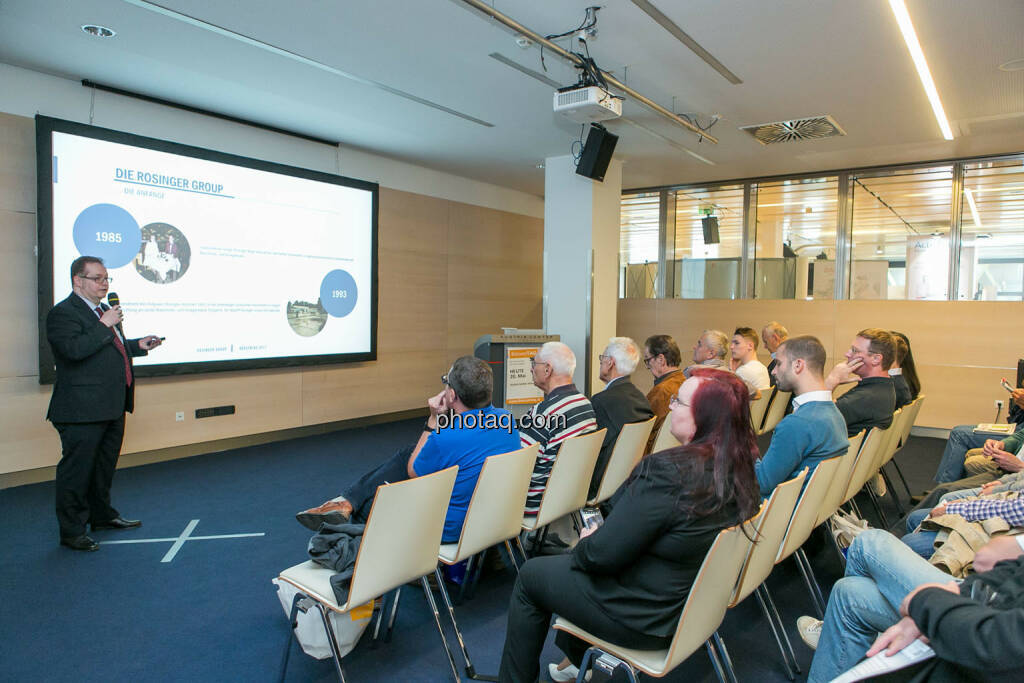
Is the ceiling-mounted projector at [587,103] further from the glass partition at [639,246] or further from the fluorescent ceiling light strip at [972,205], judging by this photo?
the fluorescent ceiling light strip at [972,205]

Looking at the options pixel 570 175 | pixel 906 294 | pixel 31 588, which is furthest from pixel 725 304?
pixel 31 588

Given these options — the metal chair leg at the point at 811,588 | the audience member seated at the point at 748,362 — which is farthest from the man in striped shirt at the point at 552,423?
the audience member seated at the point at 748,362

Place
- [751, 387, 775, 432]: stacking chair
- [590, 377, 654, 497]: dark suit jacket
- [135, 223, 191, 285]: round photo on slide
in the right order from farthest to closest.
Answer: [135, 223, 191, 285]: round photo on slide < [751, 387, 775, 432]: stacking chair < [590, 377, 654, 497]: dark suit jacket

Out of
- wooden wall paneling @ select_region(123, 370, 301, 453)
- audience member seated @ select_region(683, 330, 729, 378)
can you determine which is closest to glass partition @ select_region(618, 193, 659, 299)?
audience member seated @ select_region(683, 330, 729, 378)

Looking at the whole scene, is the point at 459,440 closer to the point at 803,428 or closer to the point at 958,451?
the point at 803,428

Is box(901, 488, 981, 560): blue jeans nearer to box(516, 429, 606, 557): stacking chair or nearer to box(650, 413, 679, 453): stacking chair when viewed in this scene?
box(650, 413, 679, 453): stacking chair

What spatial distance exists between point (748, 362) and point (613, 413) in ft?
7.48

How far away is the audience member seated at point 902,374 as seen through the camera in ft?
14.4

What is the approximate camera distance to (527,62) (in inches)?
178

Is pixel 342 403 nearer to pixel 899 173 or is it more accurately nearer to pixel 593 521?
pixel 593 521

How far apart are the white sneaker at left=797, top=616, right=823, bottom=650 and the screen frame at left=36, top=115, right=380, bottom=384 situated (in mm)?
5176

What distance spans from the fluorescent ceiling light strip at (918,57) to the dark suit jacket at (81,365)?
5097mm

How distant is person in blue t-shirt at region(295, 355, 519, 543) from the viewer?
2504 mm

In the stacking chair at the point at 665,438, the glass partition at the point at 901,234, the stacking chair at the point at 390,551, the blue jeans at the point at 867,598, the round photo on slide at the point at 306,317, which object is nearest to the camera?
the blue jeans at the point at 867,598
